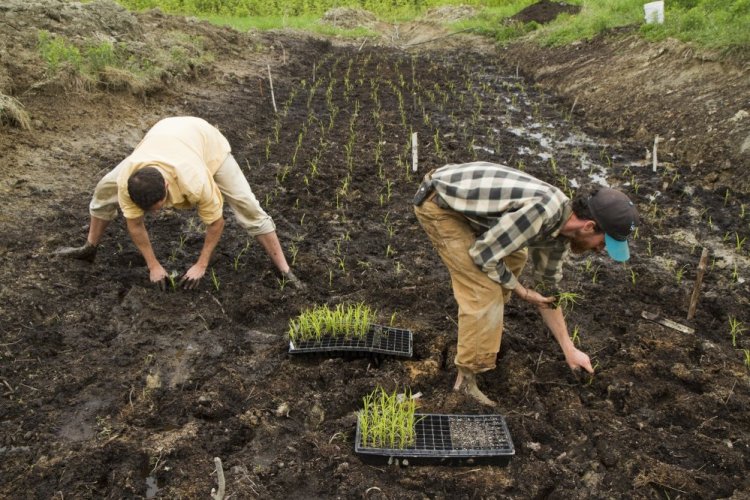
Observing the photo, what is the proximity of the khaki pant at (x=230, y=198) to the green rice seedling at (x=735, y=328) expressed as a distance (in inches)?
129

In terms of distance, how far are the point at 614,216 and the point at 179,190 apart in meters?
2.45

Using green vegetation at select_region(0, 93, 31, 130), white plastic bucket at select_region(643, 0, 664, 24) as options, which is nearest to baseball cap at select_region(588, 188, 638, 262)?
green vegetation at select_region(0, 93, 31, 130)

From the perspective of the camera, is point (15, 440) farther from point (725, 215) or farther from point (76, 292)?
point (725, 215)

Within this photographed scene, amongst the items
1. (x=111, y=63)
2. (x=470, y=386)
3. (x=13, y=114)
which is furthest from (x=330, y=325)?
(x=111, y=63)

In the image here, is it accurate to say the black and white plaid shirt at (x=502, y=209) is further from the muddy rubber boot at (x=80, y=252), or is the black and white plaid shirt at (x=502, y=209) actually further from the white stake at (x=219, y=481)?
the muddy rubber boot at (x=80, y=252)

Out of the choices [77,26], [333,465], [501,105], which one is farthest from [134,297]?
[501,105]

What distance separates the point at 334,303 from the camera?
408 centimetres

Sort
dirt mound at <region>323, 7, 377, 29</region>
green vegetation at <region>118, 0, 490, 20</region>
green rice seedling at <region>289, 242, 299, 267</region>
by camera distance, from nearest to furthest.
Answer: green rice seedling at <region>289, 242, 299, 267</region> → green vegetation at <region>118, 0, 490, 20</region> → dirt mound at <region>323, 7, 377, 29</region>

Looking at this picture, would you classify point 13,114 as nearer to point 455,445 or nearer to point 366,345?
point 366,345

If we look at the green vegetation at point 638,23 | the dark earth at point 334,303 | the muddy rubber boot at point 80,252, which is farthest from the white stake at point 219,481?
the green vegetation at point 638,23

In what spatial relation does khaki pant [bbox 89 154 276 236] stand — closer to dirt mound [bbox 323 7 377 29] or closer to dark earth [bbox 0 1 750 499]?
dark earth [bbox 0 1 750 499]

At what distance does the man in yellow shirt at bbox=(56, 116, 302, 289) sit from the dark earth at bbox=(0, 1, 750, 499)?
0.92 ft

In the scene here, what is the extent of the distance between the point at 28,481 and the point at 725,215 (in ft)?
18.8

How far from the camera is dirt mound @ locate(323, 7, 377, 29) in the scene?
18500mm
